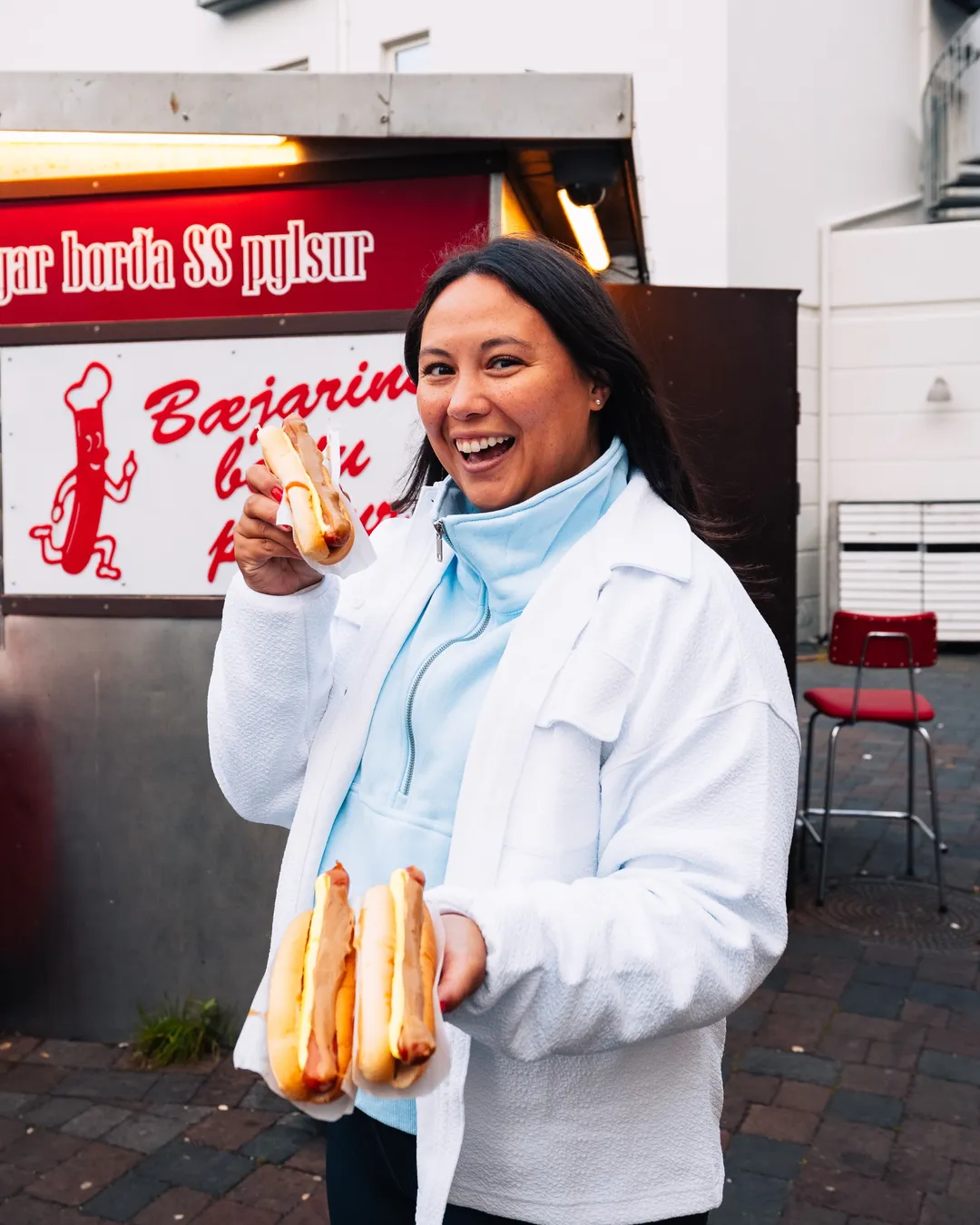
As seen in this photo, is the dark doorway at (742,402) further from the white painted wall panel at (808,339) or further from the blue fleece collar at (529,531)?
the white painted wall panel at (808,339)

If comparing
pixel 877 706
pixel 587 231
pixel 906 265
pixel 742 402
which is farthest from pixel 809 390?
pixel 742 402

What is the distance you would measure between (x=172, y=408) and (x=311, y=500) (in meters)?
2.55

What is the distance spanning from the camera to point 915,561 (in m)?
13.7

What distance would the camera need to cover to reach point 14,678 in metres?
4.32

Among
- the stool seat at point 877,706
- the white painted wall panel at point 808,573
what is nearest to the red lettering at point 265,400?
the stool seat at point 877,706

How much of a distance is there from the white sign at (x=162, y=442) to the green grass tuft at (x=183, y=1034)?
5.00 ft

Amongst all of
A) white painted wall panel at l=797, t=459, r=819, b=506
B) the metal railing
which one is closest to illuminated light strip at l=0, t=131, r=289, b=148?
white painted wall panel at l=797, t=459, r=819, b=506

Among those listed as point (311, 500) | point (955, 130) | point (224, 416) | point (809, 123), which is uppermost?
point (955, 130)

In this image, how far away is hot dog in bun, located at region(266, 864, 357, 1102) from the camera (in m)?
1.23

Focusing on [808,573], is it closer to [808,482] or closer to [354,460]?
[808,482]

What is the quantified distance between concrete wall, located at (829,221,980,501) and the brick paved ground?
1005 centimetres

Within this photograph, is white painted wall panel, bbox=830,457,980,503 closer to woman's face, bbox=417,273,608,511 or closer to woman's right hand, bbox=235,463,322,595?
woman's face, bbox=417,273,608,511

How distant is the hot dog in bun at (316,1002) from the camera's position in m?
1.23

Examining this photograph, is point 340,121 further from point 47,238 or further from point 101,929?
point 101,929
